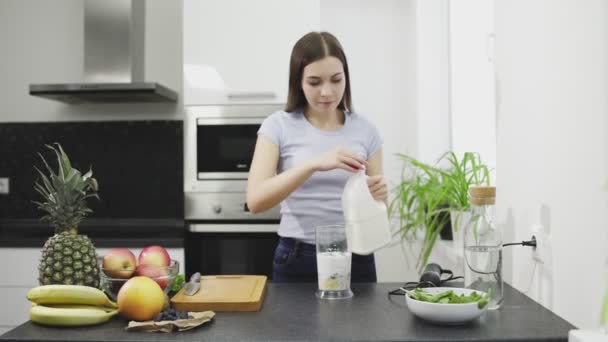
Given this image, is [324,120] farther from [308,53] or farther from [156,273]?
[156,273]

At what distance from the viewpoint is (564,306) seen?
1.36 m

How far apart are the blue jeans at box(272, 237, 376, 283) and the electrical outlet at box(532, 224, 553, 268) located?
18.9 inches

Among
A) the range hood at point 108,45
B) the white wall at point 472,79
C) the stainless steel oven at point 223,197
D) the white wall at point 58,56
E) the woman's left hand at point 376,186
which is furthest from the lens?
the white wall at point 58,56

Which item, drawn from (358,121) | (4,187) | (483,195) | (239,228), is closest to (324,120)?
(358,121)

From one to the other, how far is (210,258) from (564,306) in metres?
1.81

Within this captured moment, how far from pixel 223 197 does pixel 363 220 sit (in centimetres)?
166

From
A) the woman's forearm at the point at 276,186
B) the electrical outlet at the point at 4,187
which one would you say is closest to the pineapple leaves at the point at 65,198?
the woman's forearm at the point at 276,186

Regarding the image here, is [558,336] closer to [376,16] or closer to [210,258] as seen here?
[210,258]

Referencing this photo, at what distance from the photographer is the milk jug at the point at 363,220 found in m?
1.37

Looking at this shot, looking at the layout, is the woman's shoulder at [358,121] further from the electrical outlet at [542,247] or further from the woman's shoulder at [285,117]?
the electrical outlet at [542,247]

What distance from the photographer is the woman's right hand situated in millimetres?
1361

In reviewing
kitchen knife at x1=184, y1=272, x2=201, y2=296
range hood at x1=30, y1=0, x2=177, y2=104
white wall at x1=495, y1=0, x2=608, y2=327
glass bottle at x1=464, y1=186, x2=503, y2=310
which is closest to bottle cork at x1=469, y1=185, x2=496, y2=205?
glass bottle at x1=464, y1=186, x2=503, y2=310

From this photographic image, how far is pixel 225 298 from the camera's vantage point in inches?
50.4

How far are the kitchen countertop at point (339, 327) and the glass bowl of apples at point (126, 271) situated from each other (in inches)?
4.6
